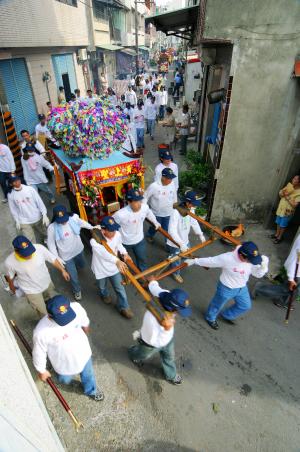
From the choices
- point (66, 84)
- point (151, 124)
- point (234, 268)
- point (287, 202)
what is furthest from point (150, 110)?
point (234, 268)

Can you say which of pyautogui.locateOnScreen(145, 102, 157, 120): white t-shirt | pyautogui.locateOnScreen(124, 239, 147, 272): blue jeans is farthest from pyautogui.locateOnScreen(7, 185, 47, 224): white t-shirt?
pyautogui.locateOnScreen(145, 102, 157, 120): white t-shirt

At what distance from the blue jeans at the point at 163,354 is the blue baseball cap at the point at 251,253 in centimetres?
148

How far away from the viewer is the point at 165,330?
10.3ft

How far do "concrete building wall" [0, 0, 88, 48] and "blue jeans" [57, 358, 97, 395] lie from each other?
11694 millimetres

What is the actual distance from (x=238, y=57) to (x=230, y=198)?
2.96 metres

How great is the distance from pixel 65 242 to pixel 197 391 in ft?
9.87

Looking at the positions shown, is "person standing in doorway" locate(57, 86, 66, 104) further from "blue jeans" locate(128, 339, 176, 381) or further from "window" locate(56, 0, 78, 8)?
"blue jeans" locate(128, 339, 176, 381)

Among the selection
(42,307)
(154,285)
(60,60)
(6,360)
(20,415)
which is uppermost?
(60,60)

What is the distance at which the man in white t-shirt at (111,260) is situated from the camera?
4062mm

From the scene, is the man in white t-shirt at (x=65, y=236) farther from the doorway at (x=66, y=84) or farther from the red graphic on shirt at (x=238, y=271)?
the doorway at (x=66, y=84)

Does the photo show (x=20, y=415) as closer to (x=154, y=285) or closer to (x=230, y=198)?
(x=154, y=285)

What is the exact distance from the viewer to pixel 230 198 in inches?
265

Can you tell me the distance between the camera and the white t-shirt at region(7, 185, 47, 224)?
5.27 meters

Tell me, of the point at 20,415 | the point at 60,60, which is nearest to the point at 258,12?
the point at 20,415
